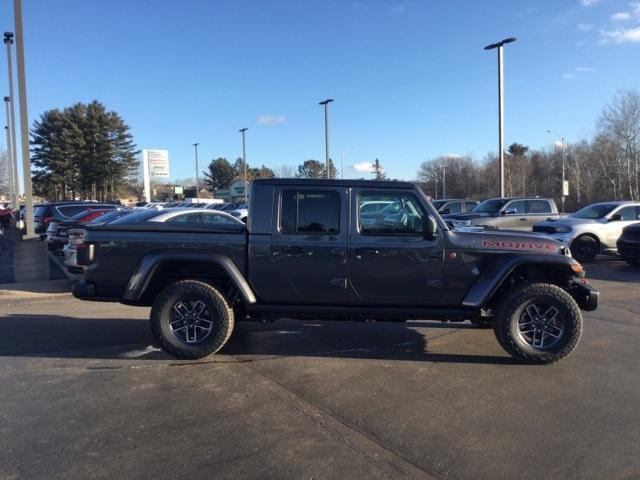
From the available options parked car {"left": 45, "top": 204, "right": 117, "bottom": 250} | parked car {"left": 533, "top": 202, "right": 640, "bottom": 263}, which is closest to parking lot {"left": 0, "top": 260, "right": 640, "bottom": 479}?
parked car {"left": 533, "top": 202, "right": 640, "bottom": 263}

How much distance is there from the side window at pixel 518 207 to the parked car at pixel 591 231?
2.93 meters

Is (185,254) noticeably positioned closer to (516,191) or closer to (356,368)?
(356,368)

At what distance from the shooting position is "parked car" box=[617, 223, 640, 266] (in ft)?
45.5

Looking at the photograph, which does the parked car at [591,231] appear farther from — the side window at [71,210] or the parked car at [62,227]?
the side window at [71,210]

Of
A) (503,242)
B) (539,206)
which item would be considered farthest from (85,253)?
(539,206)

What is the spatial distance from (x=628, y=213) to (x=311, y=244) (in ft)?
44.6

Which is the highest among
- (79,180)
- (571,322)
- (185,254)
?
(79,180)

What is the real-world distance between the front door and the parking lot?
78cm

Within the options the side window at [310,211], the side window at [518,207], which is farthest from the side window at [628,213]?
the side window at [310,211]

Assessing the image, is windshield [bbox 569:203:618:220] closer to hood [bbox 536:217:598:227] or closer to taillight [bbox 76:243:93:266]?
hood [bbox 536:217:598:227]

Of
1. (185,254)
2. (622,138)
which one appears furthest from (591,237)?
(622,138)

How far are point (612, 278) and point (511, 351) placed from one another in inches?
314

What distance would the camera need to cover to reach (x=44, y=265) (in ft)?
39.1

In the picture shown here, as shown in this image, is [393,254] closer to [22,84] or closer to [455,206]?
[22,84]
